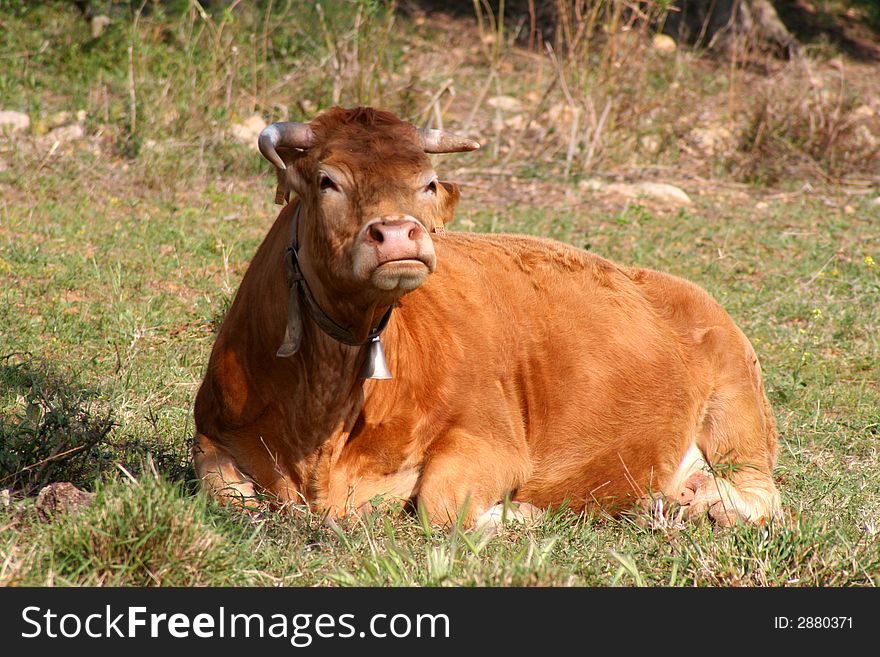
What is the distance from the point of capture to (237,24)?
38.1ft

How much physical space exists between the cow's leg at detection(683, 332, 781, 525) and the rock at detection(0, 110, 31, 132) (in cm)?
738

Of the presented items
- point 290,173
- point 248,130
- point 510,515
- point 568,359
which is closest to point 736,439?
point 568,359

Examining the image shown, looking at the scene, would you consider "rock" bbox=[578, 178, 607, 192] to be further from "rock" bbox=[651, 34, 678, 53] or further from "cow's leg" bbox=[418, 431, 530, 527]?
"cow's leg" bbox=[418, 431, 530, 527]

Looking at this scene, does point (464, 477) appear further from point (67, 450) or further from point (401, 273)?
point (67, 450)

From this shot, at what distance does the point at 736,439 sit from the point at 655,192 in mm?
5656

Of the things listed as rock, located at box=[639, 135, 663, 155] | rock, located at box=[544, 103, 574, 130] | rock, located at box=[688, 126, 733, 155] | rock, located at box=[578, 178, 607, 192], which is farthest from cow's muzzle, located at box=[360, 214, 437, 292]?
rock, located at box=[688, 126, 733, 155]

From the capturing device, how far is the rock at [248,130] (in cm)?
1086

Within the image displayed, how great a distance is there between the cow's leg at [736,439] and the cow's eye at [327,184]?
2402 millimetres

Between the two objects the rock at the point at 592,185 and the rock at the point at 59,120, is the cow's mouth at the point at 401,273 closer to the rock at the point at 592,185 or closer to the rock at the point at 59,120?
the rock at the point at 592,185

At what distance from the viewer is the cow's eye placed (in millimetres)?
4176

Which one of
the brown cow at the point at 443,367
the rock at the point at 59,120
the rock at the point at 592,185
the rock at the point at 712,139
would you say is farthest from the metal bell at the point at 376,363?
the rock at the point at 712,139

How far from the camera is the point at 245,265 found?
8.29 metres
